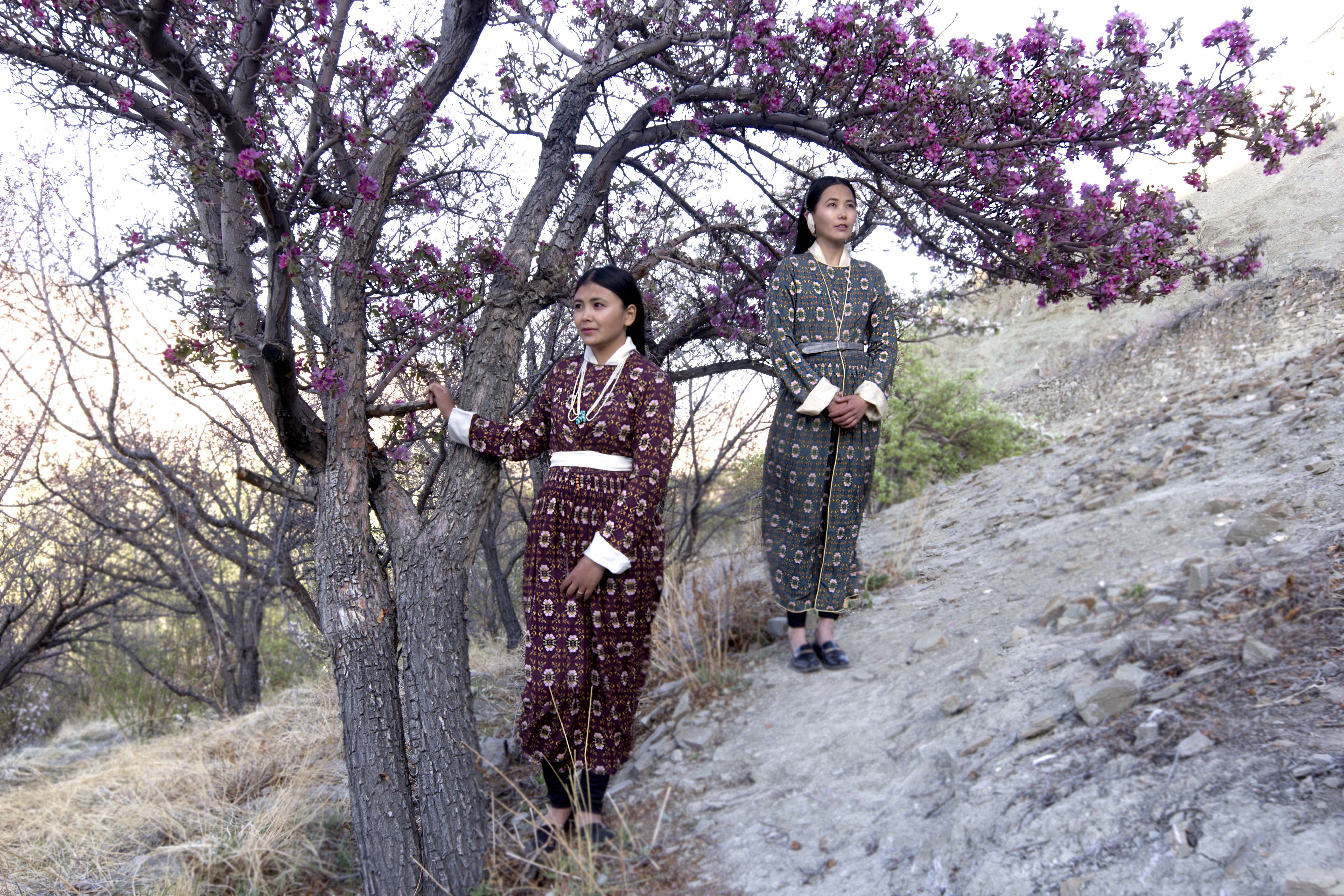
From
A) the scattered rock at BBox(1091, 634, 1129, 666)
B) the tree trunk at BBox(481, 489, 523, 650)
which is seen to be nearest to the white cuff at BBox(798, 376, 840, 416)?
the scattered rock at BBox(1091, 634, 1129, 666)

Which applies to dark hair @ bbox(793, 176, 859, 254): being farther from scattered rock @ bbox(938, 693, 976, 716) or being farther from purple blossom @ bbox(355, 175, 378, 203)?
scattered rock @ bbox(938, 693, 976, 716)

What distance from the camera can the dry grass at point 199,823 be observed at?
121 inches

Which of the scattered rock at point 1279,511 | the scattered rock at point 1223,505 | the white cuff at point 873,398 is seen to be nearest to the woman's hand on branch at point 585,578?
the white cuff at point 873,398

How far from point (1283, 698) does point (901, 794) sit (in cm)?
100

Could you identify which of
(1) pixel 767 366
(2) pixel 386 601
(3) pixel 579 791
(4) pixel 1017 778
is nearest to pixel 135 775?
(2) pixel 386 601

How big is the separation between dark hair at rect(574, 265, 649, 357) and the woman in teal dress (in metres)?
0.67

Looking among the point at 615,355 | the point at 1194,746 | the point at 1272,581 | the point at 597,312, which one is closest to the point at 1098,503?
the point at 1272,581

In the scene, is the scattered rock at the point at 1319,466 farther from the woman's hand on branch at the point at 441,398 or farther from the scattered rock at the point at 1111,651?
the woman's hand on branch at the point at 441,398

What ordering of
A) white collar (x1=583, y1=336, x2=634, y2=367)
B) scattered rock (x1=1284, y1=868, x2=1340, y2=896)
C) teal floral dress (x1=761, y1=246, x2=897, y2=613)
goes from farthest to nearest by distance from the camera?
teal floral dress (x1=761, y1=246, x2=897, y2=613)
white collar (x1=583, y1=336, x2=634, y2=367)
scattered rock (x1=1284, y1=868, x2=1340, y2=896)

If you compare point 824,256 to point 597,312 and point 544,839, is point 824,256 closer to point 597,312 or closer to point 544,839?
point 597,312

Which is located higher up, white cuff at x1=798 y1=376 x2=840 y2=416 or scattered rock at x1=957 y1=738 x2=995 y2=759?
white cuff at x1=798 y1=376 x2=840 y2=416

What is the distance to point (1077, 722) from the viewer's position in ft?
7.48

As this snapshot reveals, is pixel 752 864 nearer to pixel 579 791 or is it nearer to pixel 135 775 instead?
pixel 579 791

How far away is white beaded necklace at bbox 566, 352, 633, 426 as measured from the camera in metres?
2.66
